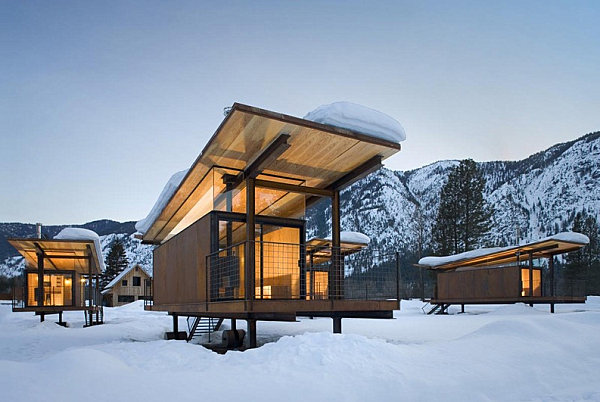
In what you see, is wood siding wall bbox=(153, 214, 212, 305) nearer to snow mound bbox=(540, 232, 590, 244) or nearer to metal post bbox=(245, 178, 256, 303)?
metal post bbox=(245, 178, 256, 303)

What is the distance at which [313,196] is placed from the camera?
10789 mm

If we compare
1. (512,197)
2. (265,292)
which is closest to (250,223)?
(265,292)

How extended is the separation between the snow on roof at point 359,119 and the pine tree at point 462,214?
29.9 m

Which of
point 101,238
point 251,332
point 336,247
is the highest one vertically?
point 101,238

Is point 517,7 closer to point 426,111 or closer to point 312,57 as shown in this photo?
point 312,57

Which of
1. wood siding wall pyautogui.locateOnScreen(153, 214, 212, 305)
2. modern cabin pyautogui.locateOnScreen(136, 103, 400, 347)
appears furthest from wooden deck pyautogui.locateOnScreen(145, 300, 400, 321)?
wood siding wall pyautogui.locateOnScreen(153, 214, 212, 305)

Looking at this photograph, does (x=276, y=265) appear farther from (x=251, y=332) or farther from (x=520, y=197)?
(x=520, y=197)

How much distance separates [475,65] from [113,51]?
47.9 ft

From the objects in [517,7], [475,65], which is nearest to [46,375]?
[517,7]

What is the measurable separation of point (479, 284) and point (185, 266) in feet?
50.5

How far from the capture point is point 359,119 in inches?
311

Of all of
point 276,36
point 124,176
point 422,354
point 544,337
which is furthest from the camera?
point 124,176

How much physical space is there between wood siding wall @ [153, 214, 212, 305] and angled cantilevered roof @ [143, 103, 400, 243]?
1159 mm

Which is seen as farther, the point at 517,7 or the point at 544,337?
the point at 517,7
